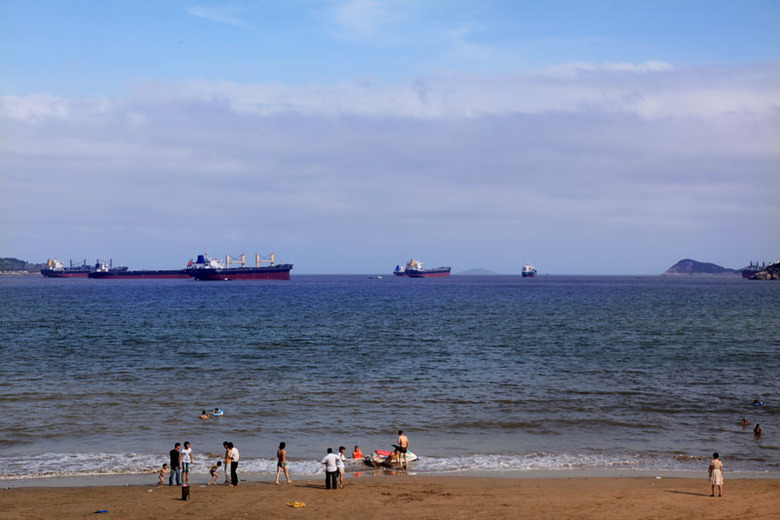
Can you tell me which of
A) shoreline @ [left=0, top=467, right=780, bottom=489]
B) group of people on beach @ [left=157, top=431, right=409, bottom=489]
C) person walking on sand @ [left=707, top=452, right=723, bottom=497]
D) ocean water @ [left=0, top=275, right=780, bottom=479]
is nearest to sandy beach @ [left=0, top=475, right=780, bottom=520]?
person walking on sand @ [left=707, top=452, right=723, bottom=497]

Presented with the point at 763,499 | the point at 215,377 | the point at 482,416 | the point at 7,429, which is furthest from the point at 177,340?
the point at 763,499

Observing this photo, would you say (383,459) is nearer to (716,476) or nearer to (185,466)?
(185,466)

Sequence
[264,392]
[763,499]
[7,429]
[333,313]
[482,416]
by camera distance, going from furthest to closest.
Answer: [333,313] < [264,392] < [482,416] < [7,429] < [763,499]

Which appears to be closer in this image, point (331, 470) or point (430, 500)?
point (430, 500)

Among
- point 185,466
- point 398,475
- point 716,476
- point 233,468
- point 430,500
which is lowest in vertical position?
point 398,475

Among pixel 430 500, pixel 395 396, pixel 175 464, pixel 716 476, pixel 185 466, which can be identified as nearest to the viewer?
pixel 430 500

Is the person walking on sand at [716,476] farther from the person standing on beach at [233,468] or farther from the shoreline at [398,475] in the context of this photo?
the person standing on beach at [233,468]

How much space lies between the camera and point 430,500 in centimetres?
2194

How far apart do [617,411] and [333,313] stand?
75655 mm

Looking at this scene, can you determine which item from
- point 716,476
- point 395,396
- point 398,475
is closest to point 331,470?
point 398,475

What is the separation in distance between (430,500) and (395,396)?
18.0 metres

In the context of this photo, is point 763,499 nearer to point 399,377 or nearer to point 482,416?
point 482,416

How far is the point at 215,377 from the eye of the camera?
4638 cm

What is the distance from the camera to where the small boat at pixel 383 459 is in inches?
1057
